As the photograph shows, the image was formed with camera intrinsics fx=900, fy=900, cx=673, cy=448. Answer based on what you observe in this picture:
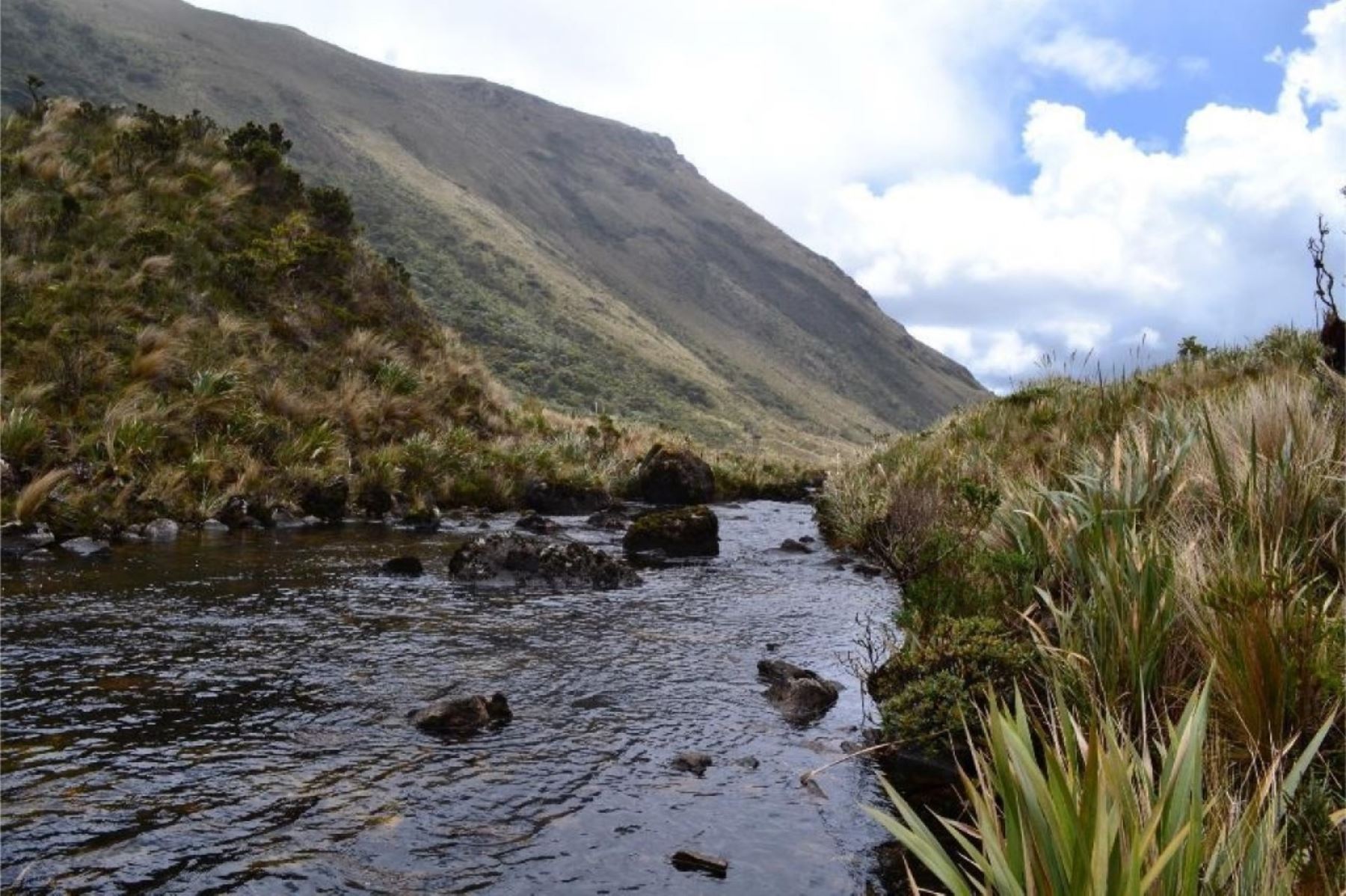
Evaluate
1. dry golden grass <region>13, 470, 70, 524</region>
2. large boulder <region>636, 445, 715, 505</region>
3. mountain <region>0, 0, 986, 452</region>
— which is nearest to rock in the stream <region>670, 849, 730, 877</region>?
dry golden grass <region>13, 470, 70, 524</region>

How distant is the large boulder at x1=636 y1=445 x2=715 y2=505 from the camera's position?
2403cm

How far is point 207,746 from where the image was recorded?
5.75 meters

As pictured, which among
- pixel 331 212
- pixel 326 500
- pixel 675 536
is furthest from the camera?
pixel 331 212

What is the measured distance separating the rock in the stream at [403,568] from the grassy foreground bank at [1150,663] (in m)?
6.08

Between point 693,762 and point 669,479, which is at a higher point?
point 669,479

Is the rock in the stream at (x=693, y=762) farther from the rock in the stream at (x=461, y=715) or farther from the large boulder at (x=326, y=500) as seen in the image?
the large boulder at (x=326, y=500)

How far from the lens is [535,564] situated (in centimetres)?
1183

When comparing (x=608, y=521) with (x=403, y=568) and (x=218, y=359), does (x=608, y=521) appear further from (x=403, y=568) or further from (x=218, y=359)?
(x=218, y=359)

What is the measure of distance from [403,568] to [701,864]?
822 cm

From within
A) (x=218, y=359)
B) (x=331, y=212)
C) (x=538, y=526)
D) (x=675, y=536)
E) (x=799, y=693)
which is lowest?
(x=799, y=693)

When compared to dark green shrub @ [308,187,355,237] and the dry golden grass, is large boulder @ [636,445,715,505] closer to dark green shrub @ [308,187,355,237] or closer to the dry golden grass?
dark green shrub @ [308,187,355,237]

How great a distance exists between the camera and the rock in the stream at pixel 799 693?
6922 mm

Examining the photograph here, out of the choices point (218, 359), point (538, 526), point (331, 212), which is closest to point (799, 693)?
point (538, 526)

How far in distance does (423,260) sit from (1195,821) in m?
84.7
